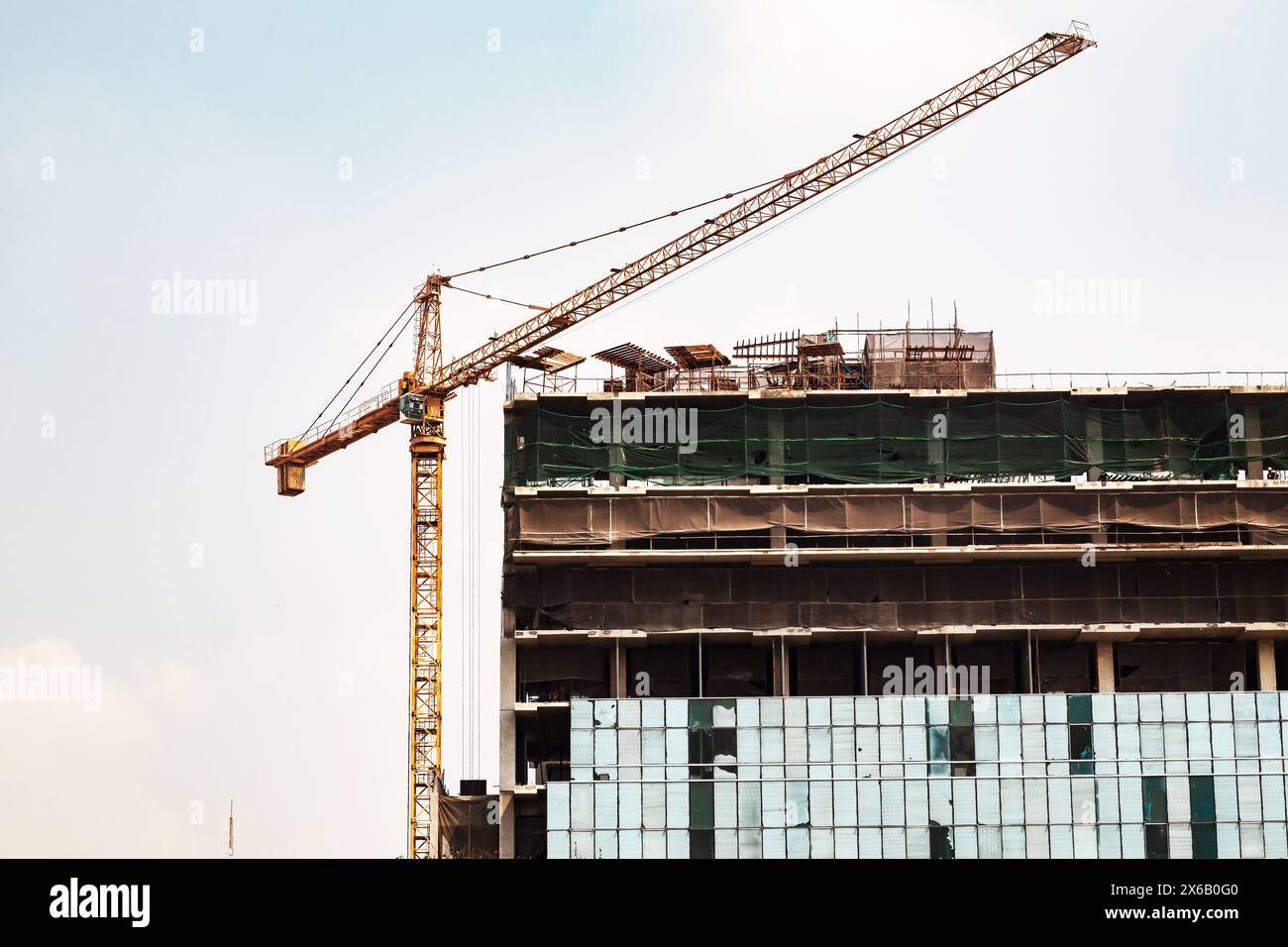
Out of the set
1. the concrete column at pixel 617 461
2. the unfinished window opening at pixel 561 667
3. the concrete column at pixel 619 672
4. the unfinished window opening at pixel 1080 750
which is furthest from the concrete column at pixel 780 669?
the unfinished window opening at pixel 1080 750

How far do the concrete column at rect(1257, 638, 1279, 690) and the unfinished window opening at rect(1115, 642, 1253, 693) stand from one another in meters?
0.91

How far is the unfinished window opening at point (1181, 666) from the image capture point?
9338 centimetres

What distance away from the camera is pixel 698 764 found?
267 feet

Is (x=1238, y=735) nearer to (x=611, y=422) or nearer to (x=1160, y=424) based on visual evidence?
(x=1160, y=424)

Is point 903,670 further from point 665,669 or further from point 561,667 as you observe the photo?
point 561,667

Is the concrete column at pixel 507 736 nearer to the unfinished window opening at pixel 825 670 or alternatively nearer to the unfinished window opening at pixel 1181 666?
the unfinished window opening at pixel 825 670

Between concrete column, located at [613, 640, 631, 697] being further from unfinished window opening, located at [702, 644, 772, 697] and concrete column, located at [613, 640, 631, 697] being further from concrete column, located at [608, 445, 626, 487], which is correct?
concrete column, located at [608, 445, 626, 487]

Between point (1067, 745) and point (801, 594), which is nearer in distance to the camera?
point (1067, 745)

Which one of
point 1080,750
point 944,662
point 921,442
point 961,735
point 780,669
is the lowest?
point 1080,750

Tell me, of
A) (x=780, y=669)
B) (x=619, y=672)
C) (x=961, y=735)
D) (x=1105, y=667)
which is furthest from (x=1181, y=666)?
(x=619, y=672)

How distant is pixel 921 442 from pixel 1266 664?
2008 cm

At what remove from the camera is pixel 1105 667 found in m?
91.6
